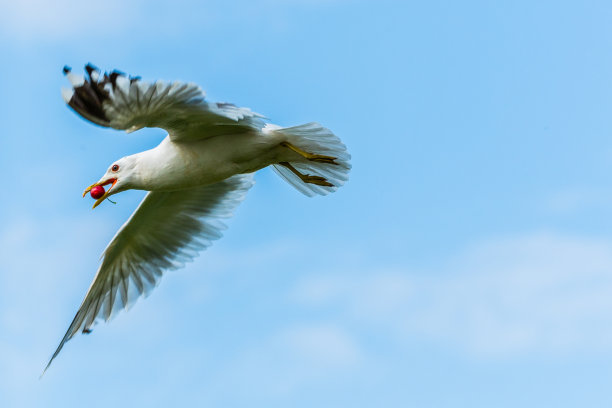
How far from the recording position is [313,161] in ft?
29.4

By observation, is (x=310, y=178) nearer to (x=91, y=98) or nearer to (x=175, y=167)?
(x=175, y=167)

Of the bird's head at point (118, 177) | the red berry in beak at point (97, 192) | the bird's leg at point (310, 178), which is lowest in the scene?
the red berry in beak at point (97, 192)

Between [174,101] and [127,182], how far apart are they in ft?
4.23

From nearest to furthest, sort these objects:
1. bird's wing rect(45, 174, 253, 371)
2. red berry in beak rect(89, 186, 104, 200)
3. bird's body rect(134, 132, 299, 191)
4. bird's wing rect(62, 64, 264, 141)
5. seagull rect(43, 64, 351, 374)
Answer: bird's wing rect(62, 64, 264, 141), seagull rect(43, 64, 351, 374), bird's body rect(134, 132, 299, 191), red berry in beak rect(89, 186, 104, 200), bird's wing rect(45, 174, 253, 371)

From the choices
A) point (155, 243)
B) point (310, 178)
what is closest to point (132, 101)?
point (310, 178)

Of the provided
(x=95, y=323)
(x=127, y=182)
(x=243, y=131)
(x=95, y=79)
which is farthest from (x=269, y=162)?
(x=95, y=323)

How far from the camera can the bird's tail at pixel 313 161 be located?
28.1ft

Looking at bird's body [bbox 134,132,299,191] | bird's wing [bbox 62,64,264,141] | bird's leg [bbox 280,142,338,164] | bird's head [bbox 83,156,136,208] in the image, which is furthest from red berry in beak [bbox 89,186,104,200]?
bird's leg [bbox 280,142,338,164]

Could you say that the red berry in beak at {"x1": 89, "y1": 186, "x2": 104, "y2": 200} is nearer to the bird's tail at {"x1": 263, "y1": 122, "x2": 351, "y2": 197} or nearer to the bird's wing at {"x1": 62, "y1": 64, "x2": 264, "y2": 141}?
the bird's wing at {"x1": 62, "y1": 64, "x2": 264, "y2": 141}

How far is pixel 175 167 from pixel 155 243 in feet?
6.20

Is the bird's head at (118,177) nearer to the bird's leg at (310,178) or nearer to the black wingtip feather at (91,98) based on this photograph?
the black wingtip feather at (91,98)

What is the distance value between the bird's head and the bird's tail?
3.78ft

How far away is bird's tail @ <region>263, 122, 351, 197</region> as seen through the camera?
8578 mm

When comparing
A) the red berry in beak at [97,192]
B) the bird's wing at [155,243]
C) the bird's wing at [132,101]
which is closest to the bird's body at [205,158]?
the red berry in beak at [97,192]
